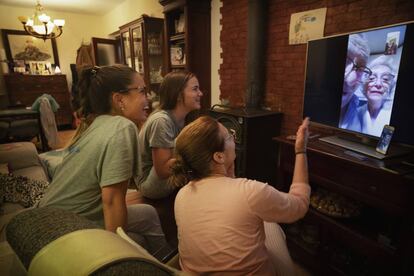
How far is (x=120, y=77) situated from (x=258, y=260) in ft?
3.07

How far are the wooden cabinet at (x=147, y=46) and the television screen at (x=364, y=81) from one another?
245cm

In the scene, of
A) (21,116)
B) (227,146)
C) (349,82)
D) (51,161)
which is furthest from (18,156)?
(349,82)

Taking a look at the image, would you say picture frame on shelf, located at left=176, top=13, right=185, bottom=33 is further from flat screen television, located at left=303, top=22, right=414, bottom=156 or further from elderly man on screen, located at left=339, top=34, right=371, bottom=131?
elderly man on screen, located at left=339, top=34, right=371, bottom=131

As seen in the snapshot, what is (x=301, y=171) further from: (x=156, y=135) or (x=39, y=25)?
(x=39, y=25)

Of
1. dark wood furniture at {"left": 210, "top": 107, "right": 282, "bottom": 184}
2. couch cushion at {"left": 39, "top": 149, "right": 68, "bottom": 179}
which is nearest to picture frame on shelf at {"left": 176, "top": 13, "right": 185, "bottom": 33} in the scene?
dark wood furniture at {"left": 210, "top": 107, "right": 282, "bottom": 184}

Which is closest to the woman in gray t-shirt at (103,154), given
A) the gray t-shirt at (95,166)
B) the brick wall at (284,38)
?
the gray t-shirt at (95,166)

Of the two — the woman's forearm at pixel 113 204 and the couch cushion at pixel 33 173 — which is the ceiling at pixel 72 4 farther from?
the woman's forearm at pixel 113 204

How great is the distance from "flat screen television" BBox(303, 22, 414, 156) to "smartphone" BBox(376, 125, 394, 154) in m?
0.05

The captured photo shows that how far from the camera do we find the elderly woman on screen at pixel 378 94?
128 centimetres

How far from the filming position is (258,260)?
873 mm

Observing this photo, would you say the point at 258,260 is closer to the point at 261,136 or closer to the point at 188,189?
the point at 188,189

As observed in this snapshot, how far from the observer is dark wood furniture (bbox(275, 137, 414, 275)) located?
1150 mm

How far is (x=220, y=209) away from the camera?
0.84 metres

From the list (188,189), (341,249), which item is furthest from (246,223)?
(341,249)
